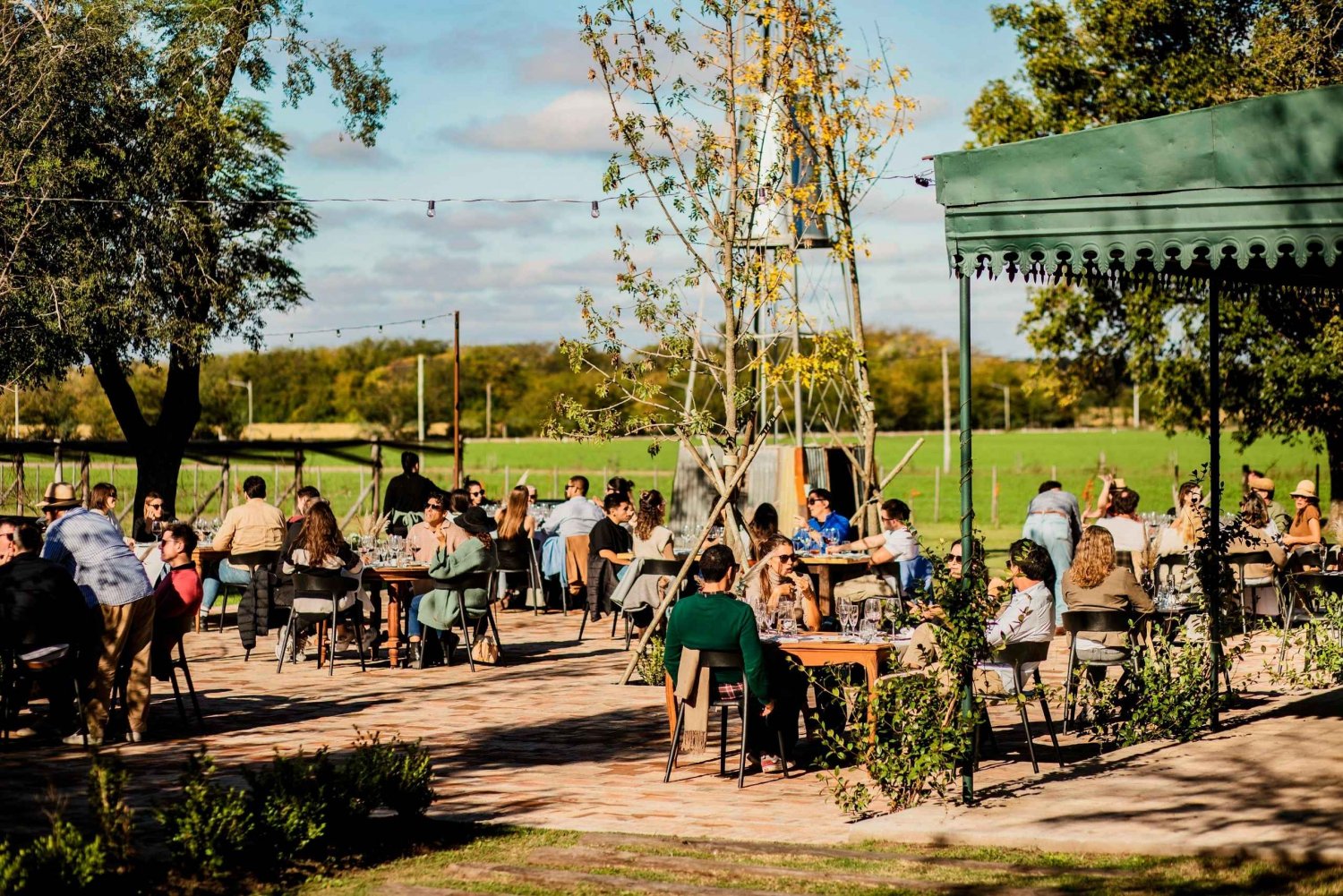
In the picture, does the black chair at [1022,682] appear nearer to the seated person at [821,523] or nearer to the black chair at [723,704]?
the black chair at [723,704]

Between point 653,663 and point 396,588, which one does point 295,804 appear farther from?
point 396,588

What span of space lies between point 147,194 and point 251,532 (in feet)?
42.1

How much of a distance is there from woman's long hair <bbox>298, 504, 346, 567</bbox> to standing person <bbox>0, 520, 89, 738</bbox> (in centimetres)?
310

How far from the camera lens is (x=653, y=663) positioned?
516 inches

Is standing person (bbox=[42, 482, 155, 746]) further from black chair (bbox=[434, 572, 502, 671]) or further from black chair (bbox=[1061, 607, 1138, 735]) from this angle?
black chair (bbox=[1061, 607, 1138, 735])

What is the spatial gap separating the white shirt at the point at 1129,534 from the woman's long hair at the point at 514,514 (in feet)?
20.7

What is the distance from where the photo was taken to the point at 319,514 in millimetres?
13547

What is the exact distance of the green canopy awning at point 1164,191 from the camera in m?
7.84

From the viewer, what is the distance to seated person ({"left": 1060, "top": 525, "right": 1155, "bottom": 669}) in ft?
33.0

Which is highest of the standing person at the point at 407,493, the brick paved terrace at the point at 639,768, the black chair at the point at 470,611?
the standing person at the point at 407,493

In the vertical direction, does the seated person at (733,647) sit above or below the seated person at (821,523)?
below

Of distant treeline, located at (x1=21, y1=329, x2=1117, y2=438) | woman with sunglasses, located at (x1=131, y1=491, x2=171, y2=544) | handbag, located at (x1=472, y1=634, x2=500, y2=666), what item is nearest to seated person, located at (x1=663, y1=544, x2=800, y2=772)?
handbag, located at (x1=472, y1=634, x2=500, y2=666)

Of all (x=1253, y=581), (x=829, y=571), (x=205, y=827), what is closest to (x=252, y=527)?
(x=829, y=571)

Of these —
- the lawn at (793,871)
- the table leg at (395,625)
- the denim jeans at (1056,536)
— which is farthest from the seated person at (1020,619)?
the table leg at (395,625)
